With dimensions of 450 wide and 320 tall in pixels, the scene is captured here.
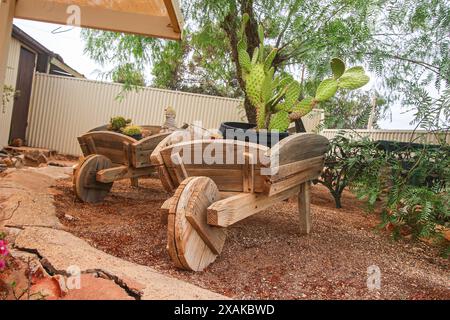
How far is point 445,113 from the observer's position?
1.91 metres

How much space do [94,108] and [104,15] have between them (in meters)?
6.26

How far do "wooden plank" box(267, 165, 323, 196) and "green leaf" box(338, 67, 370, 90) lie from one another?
77 cm

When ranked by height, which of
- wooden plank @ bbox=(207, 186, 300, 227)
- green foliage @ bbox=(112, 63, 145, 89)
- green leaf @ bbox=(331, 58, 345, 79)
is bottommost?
wooden plank @ bbox=(207, 186, 300, 227)

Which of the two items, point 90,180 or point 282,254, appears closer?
point 282,254

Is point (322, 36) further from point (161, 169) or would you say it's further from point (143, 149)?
point (161, 169)

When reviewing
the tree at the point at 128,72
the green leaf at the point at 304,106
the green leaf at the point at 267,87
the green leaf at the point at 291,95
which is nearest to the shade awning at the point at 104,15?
the green leaf at the point at 267,87

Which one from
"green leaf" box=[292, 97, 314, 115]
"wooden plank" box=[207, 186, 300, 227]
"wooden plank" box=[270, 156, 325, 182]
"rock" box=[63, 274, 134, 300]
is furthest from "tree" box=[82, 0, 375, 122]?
"rock" box=[63, 274, 134, 300]

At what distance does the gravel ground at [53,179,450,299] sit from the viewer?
1.74m

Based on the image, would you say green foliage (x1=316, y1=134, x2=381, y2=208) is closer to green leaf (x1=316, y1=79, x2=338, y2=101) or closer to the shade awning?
green leaf (x1=316, y1=79, x2=338, y2=101)

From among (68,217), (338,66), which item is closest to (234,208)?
(68,217)

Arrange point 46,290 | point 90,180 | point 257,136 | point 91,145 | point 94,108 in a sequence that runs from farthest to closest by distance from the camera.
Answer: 1. point 94,108
2. point 91,145
3. point 90,180
4. point 257,136
5. point 46,290

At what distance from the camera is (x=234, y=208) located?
1.74 metres

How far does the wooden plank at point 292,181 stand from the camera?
1.95m
